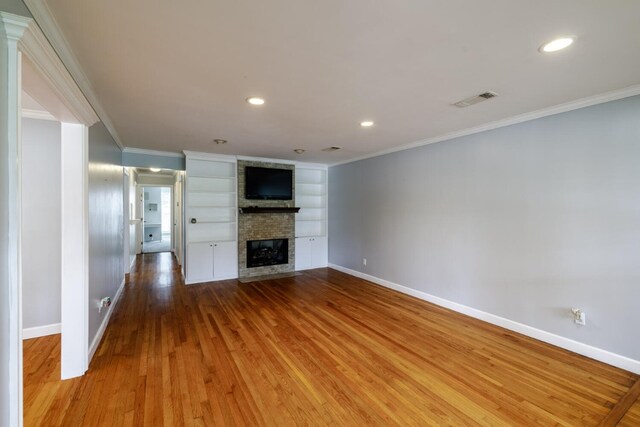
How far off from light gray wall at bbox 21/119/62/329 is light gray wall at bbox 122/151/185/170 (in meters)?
1.81

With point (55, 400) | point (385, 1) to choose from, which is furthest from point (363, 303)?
point (385, 1)

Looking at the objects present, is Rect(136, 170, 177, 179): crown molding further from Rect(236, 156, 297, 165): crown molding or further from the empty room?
the empty room

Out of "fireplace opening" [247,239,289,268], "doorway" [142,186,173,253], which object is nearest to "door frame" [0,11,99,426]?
"fireplace opening" [247,239,289,268]

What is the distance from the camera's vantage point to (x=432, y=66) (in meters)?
2.03

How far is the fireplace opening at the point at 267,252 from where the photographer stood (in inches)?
230

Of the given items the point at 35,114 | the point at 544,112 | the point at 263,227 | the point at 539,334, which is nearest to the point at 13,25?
the point at 35,114

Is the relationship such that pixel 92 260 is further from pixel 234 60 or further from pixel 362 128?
pixel 362 128

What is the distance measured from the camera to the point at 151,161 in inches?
201

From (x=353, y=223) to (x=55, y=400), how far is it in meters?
4.76

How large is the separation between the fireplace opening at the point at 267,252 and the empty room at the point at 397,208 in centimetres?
140

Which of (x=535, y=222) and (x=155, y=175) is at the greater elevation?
(x=155, y=175)

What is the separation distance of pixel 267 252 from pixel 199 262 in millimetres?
1396

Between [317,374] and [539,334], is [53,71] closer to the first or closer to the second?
[317,374]

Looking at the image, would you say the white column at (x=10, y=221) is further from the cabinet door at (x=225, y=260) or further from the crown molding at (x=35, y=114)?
the cabinet door at (x=225, y=260)
